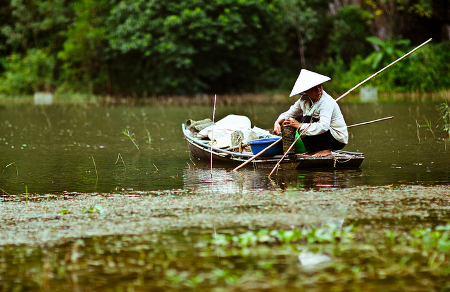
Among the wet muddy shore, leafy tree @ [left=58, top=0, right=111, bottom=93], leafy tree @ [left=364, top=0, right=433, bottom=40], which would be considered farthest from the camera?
leafy tree @ [left=58, top=0, right=111, bottom=93]

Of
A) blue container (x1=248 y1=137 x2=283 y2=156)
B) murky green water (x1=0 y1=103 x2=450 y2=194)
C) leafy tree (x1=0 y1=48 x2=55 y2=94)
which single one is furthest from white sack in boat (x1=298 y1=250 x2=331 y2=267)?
leafy tree (x1=0 y1=48 x2=55 y2=94)

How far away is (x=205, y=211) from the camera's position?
15.6 ft

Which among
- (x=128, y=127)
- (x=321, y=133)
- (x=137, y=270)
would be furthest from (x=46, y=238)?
(x=128, y=127)

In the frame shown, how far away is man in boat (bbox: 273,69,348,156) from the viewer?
21.7 feet

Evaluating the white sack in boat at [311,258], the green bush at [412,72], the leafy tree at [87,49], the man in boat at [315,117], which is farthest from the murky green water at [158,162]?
the leafy tree at [87,49]

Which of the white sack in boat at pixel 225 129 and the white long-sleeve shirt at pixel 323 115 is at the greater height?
the white long-sleeve shirt at pixel 323 115

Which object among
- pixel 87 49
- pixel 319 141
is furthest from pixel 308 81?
pixel 87 49

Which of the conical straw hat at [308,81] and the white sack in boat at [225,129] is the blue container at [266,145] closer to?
the white sack in boat at [225,129]

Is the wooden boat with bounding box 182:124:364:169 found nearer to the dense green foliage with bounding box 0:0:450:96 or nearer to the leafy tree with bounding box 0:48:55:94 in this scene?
the dense green foliage with bounding box 0:0:450:96

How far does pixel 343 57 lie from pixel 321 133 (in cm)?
2503

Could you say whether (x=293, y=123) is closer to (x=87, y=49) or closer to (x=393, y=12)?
(x=393, y=12)

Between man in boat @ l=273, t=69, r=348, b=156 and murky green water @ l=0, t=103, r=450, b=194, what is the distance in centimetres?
40

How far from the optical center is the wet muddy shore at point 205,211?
4199 millimetres

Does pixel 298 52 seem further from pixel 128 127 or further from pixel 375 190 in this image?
pixel 375 190
